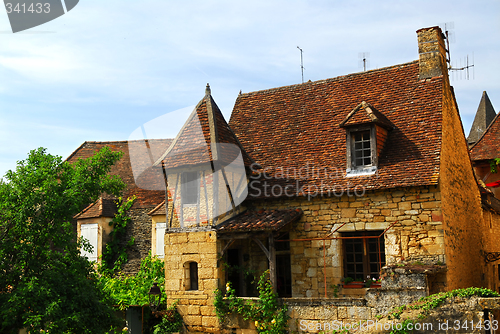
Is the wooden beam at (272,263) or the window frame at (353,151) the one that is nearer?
the wooden beam at (272,263)

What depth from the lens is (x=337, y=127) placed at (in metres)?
13.2

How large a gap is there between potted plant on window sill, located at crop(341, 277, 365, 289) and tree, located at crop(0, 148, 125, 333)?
17.7ft

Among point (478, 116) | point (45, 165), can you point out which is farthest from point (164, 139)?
point (478, 116)

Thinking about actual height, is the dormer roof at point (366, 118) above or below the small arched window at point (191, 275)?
above

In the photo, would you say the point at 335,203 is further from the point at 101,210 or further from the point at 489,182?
the point at 489,182

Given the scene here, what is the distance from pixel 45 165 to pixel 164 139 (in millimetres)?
9414

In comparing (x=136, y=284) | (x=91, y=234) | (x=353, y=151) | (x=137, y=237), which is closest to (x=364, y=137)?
(x=353, y=151)

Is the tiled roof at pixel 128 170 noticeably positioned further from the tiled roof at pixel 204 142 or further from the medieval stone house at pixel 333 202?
the medieval stone house at pixel 333 202

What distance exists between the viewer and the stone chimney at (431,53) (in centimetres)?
1280

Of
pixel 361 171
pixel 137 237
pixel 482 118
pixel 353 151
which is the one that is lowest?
pixel 137 237

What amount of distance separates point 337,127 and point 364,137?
4.03ft

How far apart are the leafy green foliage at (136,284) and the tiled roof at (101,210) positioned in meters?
2.06

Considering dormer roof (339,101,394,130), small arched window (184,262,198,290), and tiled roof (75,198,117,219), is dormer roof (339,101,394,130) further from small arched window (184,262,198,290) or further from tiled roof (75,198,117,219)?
tiled roof (75,198,117,219)

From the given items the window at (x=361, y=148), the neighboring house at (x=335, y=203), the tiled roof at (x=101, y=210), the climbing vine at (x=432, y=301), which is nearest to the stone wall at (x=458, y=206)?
the neighboring house at (x=335, y=203)
